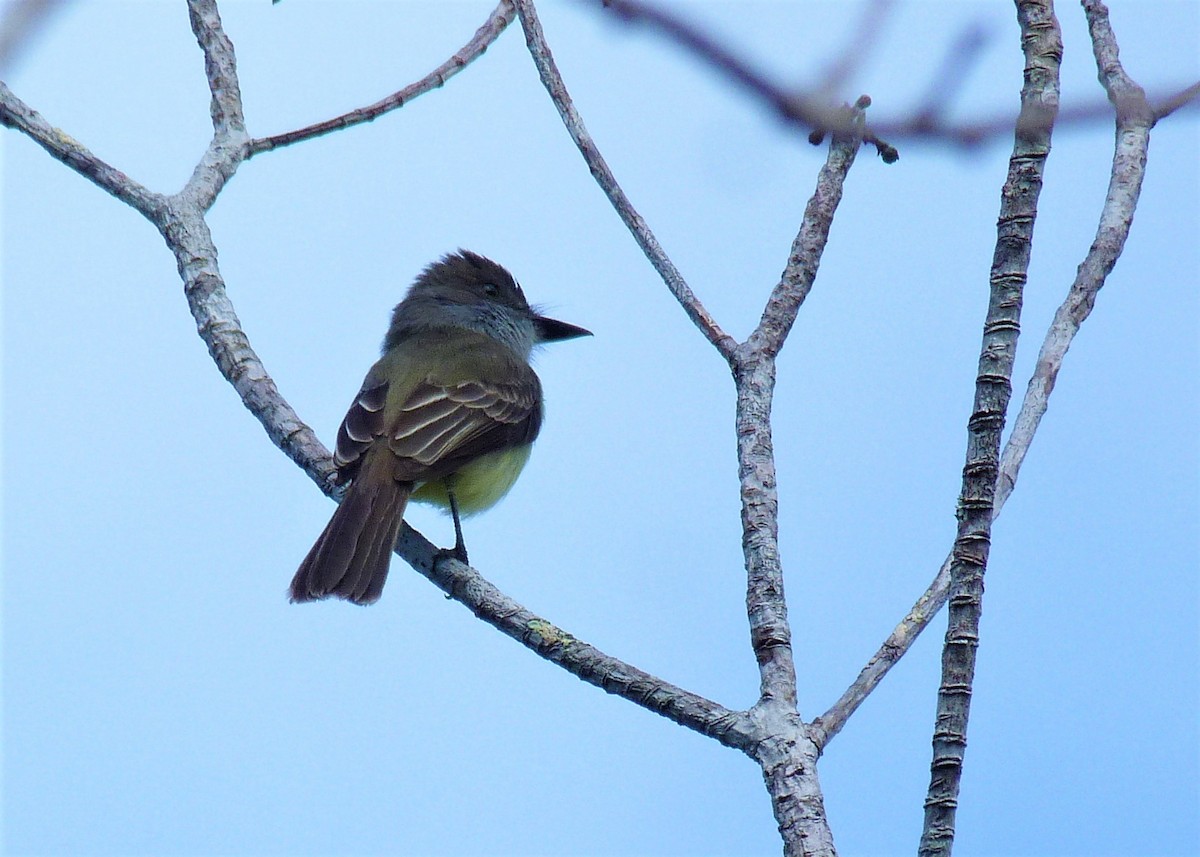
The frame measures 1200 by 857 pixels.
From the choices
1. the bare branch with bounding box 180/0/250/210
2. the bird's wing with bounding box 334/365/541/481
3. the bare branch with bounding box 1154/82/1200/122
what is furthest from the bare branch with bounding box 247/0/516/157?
the bare branch with bounding box 1154/82/1200/122

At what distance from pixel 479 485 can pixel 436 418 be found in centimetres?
49

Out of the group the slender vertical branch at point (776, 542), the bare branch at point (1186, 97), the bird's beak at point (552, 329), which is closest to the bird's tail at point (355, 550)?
the slender vertical branch at point (776, 542)

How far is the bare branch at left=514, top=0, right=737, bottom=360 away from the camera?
428cm

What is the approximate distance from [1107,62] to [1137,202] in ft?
1.64

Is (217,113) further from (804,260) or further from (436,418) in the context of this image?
(804,260)

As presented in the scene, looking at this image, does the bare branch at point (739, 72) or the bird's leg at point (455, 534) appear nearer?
the bare branch at point (739, 72)

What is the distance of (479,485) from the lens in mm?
6168

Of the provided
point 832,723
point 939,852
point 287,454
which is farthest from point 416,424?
point 939,852

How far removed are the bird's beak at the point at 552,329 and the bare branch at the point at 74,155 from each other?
293cm

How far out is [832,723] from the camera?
3318mm

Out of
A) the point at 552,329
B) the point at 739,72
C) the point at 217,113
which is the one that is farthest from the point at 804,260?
the point at 552,329

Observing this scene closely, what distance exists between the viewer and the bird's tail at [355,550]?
5.07 metres

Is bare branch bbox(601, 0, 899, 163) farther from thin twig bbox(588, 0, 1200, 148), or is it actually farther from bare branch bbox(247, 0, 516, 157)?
bare branch bbox(247, 0, 516, 157)

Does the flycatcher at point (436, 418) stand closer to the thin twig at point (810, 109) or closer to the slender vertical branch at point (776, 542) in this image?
the slender vertical branch at point (776, 542)
